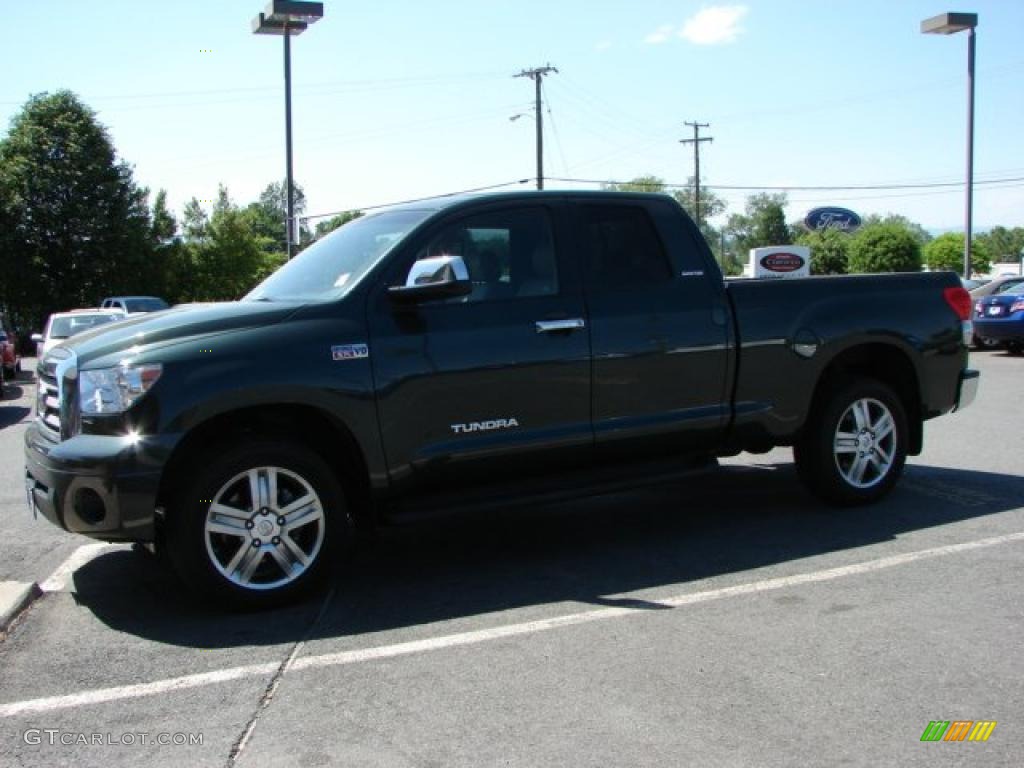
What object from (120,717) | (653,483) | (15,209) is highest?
(15,209)

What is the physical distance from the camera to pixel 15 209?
1687 inches

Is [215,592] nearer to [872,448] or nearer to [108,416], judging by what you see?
[108,416]

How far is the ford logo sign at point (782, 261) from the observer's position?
1052 inches

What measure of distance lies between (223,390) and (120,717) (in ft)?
4.98

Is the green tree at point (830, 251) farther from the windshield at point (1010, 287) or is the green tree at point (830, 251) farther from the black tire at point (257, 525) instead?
the black tire at point (257, 525)

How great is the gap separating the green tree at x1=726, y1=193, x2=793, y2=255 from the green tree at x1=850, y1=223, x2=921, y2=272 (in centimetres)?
6837

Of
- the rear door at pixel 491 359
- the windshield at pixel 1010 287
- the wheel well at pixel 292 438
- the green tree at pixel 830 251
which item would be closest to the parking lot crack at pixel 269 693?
the wheel well at pixel 292 438

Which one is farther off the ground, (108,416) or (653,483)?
(108,416)

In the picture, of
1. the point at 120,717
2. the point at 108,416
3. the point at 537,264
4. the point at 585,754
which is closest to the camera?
the point at 585,754

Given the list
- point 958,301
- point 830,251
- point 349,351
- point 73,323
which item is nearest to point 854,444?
point 958,301

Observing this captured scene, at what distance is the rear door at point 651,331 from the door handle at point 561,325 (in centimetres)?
8

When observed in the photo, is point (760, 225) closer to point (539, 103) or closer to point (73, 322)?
point (539, 103)

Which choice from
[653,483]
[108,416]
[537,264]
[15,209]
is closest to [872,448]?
[653,483]

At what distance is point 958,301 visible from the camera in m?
6.85
